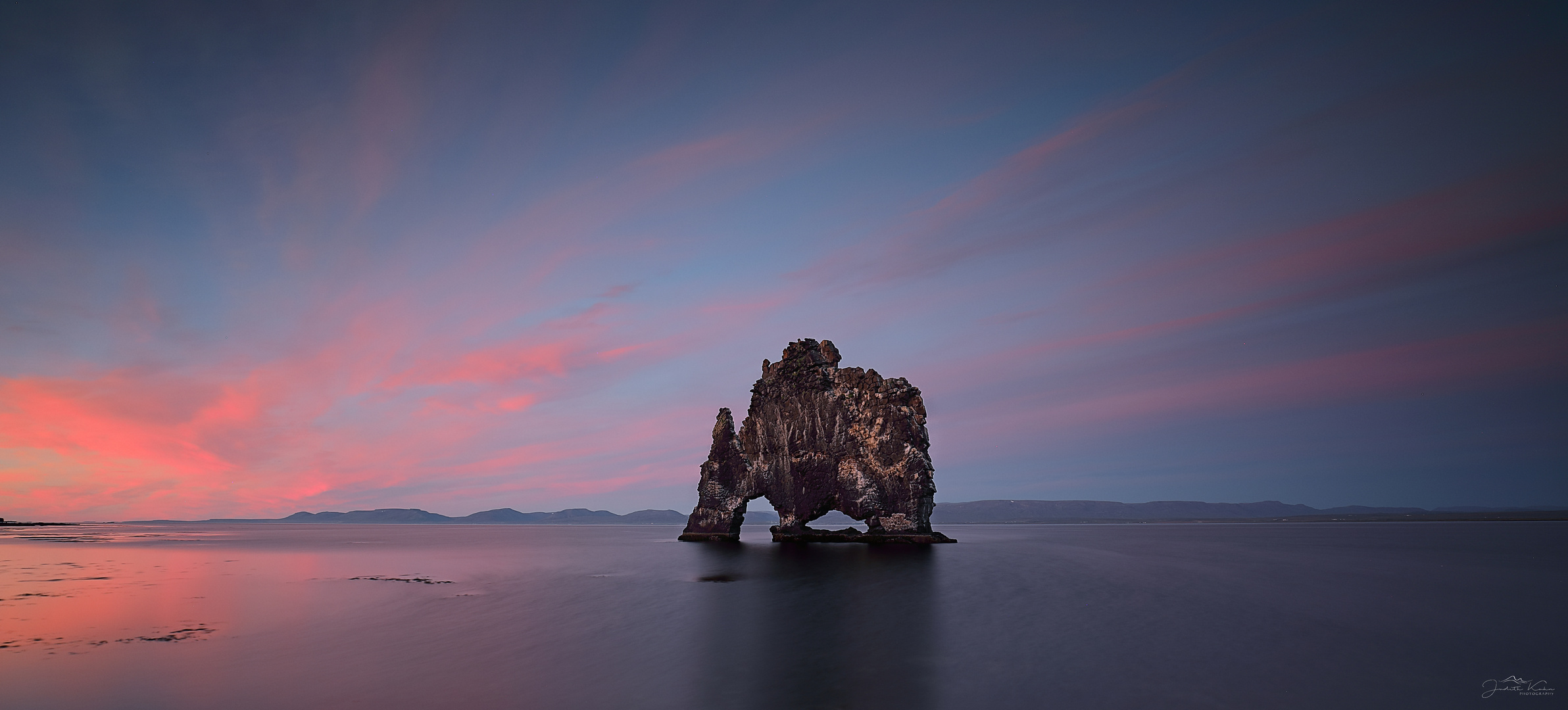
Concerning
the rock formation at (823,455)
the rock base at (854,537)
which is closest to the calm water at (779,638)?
the rock formation at (823,455)

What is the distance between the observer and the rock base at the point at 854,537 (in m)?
68.3

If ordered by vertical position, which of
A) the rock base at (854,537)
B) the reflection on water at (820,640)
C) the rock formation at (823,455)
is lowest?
the rock base at (854,537)

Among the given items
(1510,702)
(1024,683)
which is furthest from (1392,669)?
(1024,683)

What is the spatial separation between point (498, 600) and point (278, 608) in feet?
24.7

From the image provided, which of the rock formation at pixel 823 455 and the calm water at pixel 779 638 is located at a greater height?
the rock formation at pixel 823 455
